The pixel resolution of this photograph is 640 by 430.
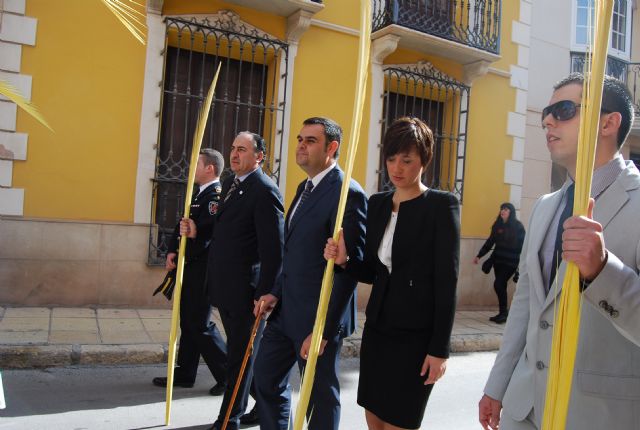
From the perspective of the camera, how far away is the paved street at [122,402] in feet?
13.3

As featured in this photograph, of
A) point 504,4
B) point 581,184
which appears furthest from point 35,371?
point 504,4

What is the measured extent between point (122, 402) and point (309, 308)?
2.29 m

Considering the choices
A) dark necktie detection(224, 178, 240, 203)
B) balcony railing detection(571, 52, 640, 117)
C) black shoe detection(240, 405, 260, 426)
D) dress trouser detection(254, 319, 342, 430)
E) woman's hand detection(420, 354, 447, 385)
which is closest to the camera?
woman's hand detection(420, 354, 447, 385)

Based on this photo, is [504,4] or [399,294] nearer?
A: [399,294]

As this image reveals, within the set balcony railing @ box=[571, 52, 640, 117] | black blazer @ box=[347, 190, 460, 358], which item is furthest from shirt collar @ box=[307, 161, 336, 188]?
balcony railing @ box=[571, 52, 640, 117]

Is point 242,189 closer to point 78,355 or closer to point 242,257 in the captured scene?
point 242,257

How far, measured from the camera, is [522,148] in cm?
1083

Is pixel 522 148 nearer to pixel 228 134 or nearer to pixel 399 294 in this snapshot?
pixel 228 134

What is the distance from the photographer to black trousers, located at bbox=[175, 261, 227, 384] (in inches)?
185

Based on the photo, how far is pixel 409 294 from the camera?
8.28 feet

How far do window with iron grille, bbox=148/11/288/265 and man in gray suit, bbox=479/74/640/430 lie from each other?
6212mm

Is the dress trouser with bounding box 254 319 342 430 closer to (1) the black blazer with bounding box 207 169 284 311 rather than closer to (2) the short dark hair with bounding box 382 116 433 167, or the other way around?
(1) the black blazer with bounding box 207 169 284 311

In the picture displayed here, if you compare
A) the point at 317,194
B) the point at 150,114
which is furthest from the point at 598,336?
the point at 150,114

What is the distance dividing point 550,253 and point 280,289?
171 cm
